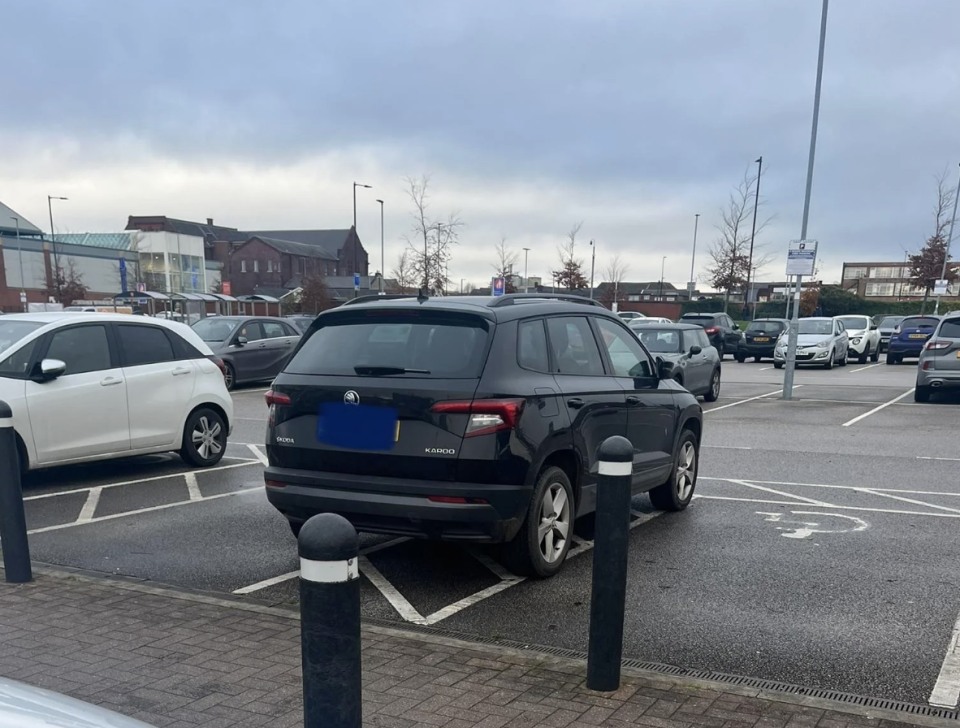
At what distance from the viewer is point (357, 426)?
4664 mm

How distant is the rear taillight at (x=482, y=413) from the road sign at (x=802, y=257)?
13.9m

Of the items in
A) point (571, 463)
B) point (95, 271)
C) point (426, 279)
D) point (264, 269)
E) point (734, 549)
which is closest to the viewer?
point (571, 463)

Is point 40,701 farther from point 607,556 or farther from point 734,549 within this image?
point 734,549

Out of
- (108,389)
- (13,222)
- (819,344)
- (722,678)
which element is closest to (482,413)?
(722,678)

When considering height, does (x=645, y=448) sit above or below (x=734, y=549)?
above

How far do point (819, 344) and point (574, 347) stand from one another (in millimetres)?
20884

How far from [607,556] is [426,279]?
3054 centimetres

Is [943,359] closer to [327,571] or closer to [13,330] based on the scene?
[13,330]

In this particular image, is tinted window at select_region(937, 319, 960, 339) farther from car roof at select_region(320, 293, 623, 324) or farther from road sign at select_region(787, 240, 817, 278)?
car roof at select_region(320, 293, 623, 324)

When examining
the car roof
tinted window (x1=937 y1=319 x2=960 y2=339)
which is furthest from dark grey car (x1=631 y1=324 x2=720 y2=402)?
the car roof

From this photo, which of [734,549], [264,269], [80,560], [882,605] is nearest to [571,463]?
[734,549]

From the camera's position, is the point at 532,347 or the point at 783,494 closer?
the point at 532,347

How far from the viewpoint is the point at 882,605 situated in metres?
4.65

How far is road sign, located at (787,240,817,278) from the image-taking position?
16594 mm
